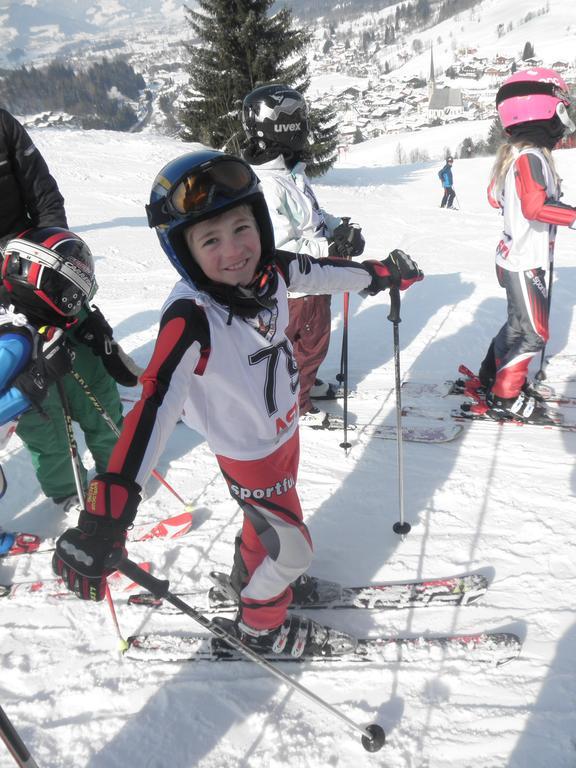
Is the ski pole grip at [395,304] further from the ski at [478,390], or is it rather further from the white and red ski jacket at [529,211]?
the ski at [478,390]

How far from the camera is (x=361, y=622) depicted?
8.28 ft

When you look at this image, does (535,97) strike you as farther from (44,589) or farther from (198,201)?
(44,589)

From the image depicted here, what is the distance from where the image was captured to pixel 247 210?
73.6 inches

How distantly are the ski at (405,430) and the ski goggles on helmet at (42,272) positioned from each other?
2.29m

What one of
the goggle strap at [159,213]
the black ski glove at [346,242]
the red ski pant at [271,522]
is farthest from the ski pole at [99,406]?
the black ski glove at [346,242]

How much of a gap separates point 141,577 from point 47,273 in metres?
1.55

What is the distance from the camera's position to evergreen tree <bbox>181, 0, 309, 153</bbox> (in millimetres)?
18500

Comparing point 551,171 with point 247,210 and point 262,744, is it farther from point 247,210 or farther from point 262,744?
point 262,744

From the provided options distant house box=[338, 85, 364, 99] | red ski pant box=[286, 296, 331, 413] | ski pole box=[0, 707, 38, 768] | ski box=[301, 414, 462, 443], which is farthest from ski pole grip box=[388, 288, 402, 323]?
distant house box=[338, 85, 364, 99]

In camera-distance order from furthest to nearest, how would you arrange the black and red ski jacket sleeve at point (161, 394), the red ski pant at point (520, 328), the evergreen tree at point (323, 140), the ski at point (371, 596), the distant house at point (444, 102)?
the distant house at point (444, 102) → the evergreen tree at point (323, 140) → the red ski pant at point (520, 328) → the ski at point (371, 596) → the black and red ski jacket sleeve at point (161, 394)

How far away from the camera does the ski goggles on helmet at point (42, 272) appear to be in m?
2.34

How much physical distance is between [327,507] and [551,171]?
9.18ft

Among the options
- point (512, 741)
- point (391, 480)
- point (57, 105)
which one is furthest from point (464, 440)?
point (57, 105)

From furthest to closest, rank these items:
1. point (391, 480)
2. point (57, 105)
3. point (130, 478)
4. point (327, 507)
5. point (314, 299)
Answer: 1. point (57, 105)
2. point (314, 299)
3. point (391, 480)
4. point (327, 507)
5. point (130, 478)
